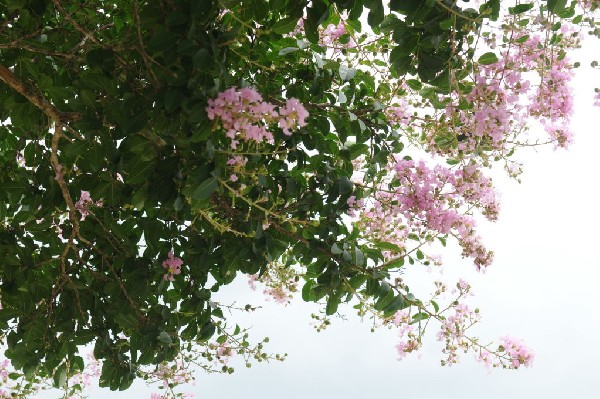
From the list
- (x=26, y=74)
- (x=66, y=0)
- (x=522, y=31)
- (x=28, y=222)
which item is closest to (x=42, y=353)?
(x=28, y=222)

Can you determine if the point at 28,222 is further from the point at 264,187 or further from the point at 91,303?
the point at 264,187

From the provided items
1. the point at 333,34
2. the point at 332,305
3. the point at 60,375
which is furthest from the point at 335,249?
the point at 60,375

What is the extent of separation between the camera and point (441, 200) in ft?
9.18

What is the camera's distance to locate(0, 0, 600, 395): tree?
6.86 feet

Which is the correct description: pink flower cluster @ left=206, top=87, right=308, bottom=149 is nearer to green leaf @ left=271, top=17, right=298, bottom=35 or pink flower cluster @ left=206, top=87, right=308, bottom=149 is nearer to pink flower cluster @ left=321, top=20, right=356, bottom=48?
green leaf @ left=271, top=17, right=298, bottom=35

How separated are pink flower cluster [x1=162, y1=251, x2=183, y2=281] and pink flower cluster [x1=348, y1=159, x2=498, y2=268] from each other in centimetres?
70

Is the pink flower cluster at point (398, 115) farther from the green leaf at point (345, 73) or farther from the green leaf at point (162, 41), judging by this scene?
the green leaf at point (162, 41)

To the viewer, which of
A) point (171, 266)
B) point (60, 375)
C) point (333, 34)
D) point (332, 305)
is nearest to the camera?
point (171, 266)

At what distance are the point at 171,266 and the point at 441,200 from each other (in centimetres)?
106

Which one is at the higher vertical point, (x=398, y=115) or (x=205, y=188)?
(x=398, y=115)

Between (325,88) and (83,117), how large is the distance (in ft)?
2.70

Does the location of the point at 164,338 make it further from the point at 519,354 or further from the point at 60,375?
the point at 519,354

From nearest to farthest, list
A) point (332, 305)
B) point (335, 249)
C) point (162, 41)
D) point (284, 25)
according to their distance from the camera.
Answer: point (162, 41), point (284, 25), point (335, 249), point (332, 305)

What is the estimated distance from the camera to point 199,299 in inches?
115
